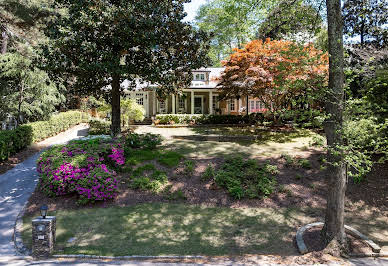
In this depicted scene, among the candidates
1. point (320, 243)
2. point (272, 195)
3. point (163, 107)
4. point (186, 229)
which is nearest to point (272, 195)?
point (272, 195)

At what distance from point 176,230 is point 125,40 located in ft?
24.6

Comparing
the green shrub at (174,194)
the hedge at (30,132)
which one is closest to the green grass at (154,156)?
the green shrub at (174,194)

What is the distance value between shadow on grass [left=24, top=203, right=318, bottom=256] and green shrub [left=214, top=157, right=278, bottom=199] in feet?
2.65

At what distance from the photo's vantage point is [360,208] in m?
8.37

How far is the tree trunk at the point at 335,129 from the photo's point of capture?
617cm

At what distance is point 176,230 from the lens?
7.07 m

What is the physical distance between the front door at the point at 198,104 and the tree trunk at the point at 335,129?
19.7 m

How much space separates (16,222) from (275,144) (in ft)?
36.8

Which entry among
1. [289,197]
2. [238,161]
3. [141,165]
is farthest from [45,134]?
[289,197]

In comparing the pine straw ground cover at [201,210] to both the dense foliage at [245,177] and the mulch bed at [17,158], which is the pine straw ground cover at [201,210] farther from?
the mulch bed at [17,158]

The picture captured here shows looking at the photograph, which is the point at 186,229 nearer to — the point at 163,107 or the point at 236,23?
the point at 163,107

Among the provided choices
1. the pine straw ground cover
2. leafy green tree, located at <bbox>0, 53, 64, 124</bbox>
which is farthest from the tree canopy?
leafy green tree, located at <bbox>0, 53, 64, 124</bbox>

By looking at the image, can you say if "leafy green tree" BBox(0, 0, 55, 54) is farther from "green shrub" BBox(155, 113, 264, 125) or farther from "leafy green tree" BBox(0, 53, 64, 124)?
"green shrub" BBox(155, 113, 264, 125)

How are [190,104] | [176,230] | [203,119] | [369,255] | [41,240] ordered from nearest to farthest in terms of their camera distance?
[41,240] → [369,255] → [176,230] → [203,119] → [190,104]
